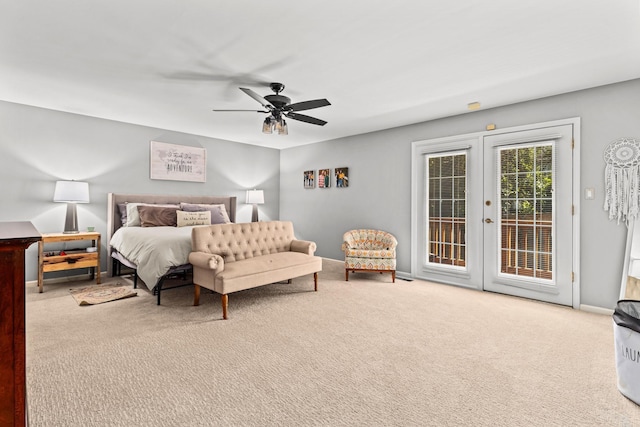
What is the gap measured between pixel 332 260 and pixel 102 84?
444cm

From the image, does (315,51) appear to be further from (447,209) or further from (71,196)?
(71,196)

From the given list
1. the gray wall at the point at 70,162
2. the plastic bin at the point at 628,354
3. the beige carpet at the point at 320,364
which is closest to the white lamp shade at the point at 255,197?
the gray wall at the point at 70,162

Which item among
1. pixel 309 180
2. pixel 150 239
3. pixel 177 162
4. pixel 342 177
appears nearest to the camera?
pixel 150 239

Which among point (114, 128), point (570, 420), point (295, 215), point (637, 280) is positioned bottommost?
point (570, 420)

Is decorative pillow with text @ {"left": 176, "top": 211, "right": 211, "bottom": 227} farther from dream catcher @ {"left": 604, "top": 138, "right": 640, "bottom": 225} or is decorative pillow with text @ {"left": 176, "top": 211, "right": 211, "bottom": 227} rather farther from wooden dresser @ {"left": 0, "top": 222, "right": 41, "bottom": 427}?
dream catcher @ {"left": 604, "top": 138, "right": 640, "bottom": 225}

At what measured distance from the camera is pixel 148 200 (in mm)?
5180

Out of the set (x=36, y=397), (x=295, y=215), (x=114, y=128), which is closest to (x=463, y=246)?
(x=295, y=215)

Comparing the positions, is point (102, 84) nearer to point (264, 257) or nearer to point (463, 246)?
point (264, 257)

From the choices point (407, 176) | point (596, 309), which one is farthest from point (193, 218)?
point (596, 309)

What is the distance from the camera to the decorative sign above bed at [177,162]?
5.36 metres

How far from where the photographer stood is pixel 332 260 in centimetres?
616

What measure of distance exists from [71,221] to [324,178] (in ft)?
13.4

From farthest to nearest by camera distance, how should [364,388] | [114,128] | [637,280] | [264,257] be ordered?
[114,128], [264,257], [637,280], [364,388]

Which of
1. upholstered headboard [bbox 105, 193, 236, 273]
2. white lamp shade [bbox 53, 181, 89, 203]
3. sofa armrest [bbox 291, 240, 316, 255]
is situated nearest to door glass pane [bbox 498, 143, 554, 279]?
sofa armrest [bbox 291, 240, 316, 255]
